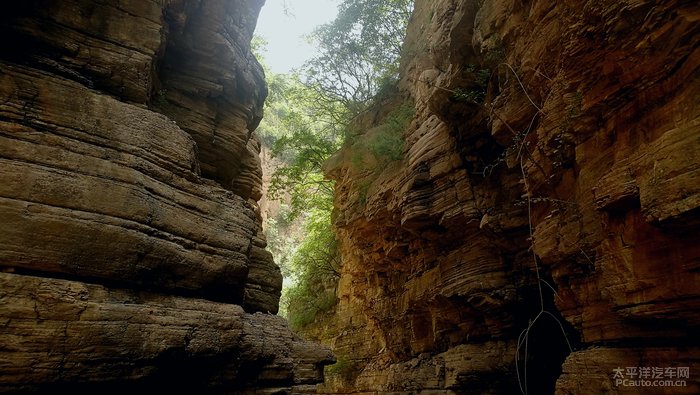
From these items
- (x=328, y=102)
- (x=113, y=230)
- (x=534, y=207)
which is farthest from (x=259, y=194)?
(x=328, y=102)

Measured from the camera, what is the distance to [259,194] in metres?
8.78

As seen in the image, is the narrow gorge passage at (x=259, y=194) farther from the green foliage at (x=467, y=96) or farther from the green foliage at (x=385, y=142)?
the green foliage at (x=385, y=142)

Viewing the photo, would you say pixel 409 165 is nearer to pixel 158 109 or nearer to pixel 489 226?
pixel 489 226

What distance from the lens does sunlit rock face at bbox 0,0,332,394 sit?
148 inches

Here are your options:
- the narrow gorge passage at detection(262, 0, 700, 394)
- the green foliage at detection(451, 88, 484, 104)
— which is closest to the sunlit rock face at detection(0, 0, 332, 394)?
the narrow gorge passage at detection(262, 0, 700, 394)

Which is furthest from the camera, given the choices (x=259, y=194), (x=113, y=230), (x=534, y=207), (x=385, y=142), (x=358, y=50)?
(x=358, y=50)

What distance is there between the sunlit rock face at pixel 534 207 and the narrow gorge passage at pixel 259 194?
3 centimetres

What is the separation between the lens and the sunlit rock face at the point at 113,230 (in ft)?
12.3

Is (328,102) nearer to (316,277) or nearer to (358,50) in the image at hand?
(358,50)

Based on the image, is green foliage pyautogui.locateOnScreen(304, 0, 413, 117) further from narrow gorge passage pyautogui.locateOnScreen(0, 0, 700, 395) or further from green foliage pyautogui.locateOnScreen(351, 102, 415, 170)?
narrow gorge passage pyautogui.locateOnScreen(0, 0, 700, 395)

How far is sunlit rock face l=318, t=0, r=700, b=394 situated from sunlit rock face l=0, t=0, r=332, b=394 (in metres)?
4.51

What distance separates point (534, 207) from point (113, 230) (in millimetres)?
6888

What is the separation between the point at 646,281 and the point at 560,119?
9.19 feet

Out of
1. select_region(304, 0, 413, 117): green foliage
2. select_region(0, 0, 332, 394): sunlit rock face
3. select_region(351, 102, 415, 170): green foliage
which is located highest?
select_region(304, 0, 413, 117): green foliage
